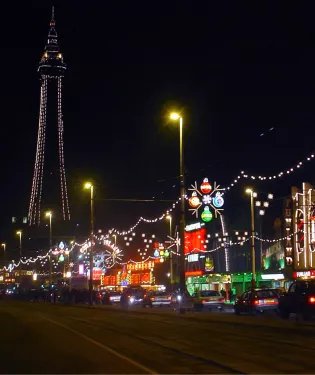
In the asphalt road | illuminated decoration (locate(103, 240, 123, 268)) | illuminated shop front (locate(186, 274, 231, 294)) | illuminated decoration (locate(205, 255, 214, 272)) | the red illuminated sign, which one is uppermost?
illuminated decoration (locate(103, 240, 123, 268))

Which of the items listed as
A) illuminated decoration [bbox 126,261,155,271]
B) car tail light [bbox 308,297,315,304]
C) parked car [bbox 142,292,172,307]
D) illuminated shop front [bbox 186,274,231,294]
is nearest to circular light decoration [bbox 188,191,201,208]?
parked car [bbox 142,292,172,307]

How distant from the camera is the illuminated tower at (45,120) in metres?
126

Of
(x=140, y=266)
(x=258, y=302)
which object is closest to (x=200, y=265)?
(x=140, y=266)

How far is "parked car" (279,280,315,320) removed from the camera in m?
31.2

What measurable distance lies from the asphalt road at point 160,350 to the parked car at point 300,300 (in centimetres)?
369

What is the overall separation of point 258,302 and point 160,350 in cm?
2054

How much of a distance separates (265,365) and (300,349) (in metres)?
3.42

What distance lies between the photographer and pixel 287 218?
5612 centimetres

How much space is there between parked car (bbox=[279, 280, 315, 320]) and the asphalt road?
3.69m

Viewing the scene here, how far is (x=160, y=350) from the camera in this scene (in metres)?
18.3

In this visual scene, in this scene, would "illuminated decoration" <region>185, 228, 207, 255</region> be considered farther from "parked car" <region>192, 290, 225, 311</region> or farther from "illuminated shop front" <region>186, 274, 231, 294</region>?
"parked car" <region>192, 290, 225, 311</region>

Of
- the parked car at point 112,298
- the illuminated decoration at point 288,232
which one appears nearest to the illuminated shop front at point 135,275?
the parked car at point 112,298

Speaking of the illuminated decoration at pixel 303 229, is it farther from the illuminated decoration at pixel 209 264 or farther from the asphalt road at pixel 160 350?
the asphalt road at pixel 160 350

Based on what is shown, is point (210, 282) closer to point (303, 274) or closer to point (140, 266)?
point (303, 274)
